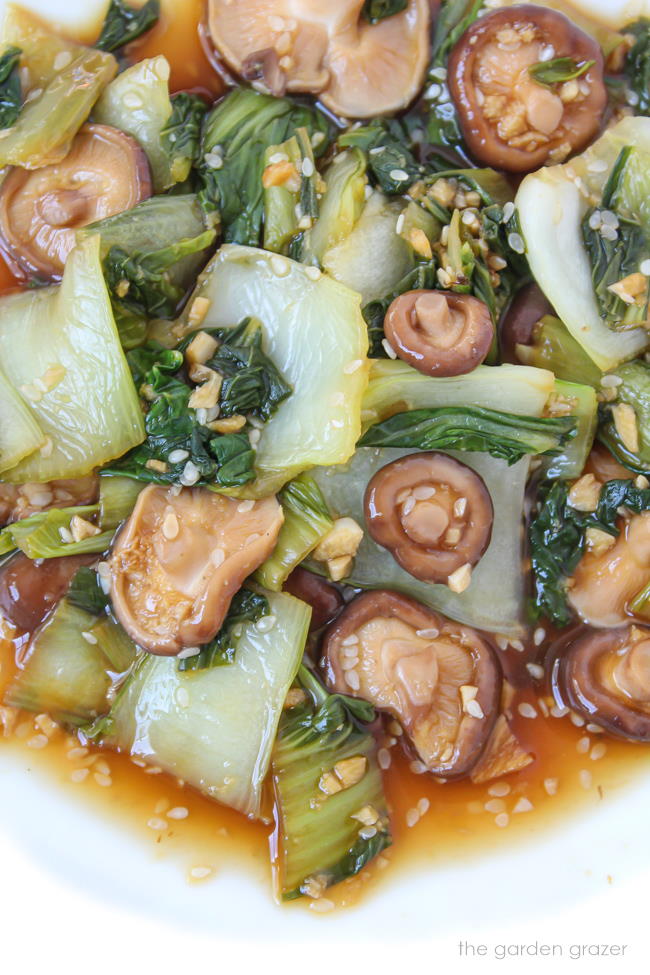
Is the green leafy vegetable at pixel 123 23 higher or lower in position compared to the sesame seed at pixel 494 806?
higher

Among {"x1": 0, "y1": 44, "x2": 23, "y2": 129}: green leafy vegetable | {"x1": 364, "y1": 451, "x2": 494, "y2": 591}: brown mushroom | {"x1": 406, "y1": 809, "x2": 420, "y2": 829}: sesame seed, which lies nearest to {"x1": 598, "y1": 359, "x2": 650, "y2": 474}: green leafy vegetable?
{"x1": 364, "y1": 451, "x2": 494, "y2": 591}: brown mushroom

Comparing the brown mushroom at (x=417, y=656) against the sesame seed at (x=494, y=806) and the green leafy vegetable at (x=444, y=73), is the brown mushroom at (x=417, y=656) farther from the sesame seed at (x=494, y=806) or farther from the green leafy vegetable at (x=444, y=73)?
the green leafy vegetable at (x=444, y=73)

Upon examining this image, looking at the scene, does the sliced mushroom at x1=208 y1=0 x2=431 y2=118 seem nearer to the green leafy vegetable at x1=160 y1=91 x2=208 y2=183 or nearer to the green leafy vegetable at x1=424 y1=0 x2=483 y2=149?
the green leafy vegetable at x1=424 y1=0 x2=483 y2=149

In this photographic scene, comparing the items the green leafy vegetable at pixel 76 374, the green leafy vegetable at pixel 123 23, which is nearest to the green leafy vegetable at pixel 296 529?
the green leafy vegetable at pixel 76 374

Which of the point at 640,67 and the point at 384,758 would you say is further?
the point at 640,67

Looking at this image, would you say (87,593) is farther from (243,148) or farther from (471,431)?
(243,148)

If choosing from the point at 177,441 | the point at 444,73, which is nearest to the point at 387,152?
the point at 444,73
